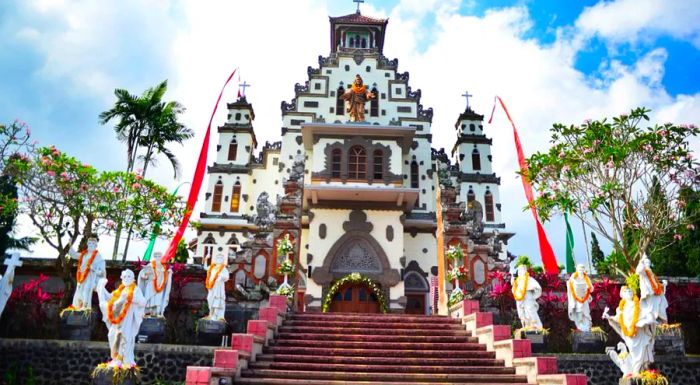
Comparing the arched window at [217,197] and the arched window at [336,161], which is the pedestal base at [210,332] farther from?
the arched window at [217,197]

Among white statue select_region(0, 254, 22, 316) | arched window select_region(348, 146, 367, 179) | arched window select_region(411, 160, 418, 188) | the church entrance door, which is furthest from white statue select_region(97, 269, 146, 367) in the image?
arched window select_region(411, 160, 418, 188)

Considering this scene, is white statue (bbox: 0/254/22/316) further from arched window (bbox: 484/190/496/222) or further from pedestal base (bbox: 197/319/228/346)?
arched window (bbox: 484/190/496/222)

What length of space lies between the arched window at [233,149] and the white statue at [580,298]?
20143 millimetres

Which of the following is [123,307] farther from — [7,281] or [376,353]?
[376,353]

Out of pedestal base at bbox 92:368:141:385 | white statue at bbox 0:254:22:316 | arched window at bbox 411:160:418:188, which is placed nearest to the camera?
pedestal base at bbox 92:368:141:385

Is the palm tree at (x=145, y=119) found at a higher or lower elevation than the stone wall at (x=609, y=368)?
higher

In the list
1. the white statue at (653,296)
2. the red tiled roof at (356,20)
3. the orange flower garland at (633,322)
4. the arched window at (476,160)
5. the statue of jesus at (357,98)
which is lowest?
the orange flower garland at (633,322)

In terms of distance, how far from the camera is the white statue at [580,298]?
1275cm

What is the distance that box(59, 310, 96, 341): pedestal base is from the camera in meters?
12.0

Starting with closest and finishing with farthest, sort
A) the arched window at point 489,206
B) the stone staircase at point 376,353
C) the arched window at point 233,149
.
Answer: the stone staircase at point 376,353
the arched window at point 489,206
the arched window at point 233,149

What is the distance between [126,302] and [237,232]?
55.2 feet

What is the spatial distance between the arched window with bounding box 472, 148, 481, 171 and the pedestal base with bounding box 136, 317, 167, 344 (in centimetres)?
2052

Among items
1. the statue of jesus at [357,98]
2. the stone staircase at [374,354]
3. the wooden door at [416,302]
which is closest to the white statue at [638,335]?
the stone staircase at [374,354]

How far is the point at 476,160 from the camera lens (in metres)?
28.4
